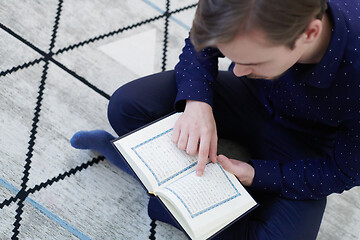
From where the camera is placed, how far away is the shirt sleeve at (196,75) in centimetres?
85

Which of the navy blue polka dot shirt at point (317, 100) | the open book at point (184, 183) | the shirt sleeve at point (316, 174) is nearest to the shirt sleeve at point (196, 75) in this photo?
the navy blue polka dot shirt at point (317, 100)

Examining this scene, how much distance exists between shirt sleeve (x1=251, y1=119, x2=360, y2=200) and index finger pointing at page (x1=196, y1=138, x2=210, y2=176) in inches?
5.8

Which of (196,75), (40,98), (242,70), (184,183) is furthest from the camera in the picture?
(40,98)

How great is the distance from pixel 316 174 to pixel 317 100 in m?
0.18

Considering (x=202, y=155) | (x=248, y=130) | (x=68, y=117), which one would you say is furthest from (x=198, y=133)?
(x=68, y=117)

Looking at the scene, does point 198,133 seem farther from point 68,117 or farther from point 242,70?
point 68,117

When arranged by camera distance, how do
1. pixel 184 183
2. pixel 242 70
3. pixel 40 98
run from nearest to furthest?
pixel 242 70 < pixel 184 183 < pixel 40 98

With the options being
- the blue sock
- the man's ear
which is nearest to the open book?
the blue sock

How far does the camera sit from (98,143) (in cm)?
100

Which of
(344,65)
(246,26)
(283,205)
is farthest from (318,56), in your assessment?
(283,205)

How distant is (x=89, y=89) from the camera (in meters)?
1.14

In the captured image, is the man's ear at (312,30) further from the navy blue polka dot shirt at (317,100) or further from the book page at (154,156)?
the book page at (154,156)

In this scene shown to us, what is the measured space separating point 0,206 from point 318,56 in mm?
854

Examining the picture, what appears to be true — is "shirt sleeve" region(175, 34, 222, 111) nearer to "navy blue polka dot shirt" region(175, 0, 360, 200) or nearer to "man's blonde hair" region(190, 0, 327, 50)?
"navy blue polka dot shirt" region(175, 0, 360, 200)
